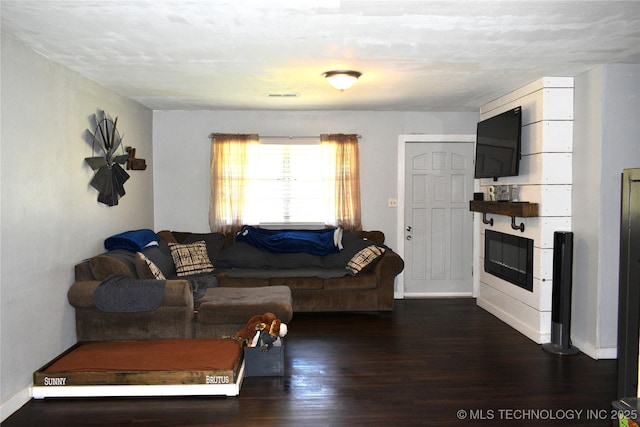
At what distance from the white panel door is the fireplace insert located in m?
0.78

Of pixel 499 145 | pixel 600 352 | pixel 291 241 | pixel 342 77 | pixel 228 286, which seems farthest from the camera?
pixel 291 241

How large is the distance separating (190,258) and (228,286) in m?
0.54

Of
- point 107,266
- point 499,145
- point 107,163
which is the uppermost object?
point 499,145

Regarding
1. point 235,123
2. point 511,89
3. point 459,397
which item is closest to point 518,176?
point 511,89

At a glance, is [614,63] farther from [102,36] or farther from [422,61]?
[102,36]

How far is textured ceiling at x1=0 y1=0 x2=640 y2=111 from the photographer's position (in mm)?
2902

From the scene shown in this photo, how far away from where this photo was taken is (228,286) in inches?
231

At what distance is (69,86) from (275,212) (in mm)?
3154

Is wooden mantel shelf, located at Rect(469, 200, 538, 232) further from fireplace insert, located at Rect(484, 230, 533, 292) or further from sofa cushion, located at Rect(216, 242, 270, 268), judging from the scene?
sofa cushion, located at Rect(216, 242, 270, 268)

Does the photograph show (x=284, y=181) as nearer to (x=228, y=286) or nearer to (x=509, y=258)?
(x=228, y=286)

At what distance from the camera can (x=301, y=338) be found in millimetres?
5035

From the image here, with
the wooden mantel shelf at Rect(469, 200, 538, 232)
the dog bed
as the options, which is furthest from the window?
the dog bed

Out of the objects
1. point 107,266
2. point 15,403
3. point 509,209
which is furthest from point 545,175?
point 15,403

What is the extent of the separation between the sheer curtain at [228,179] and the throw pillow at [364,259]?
1.66m
